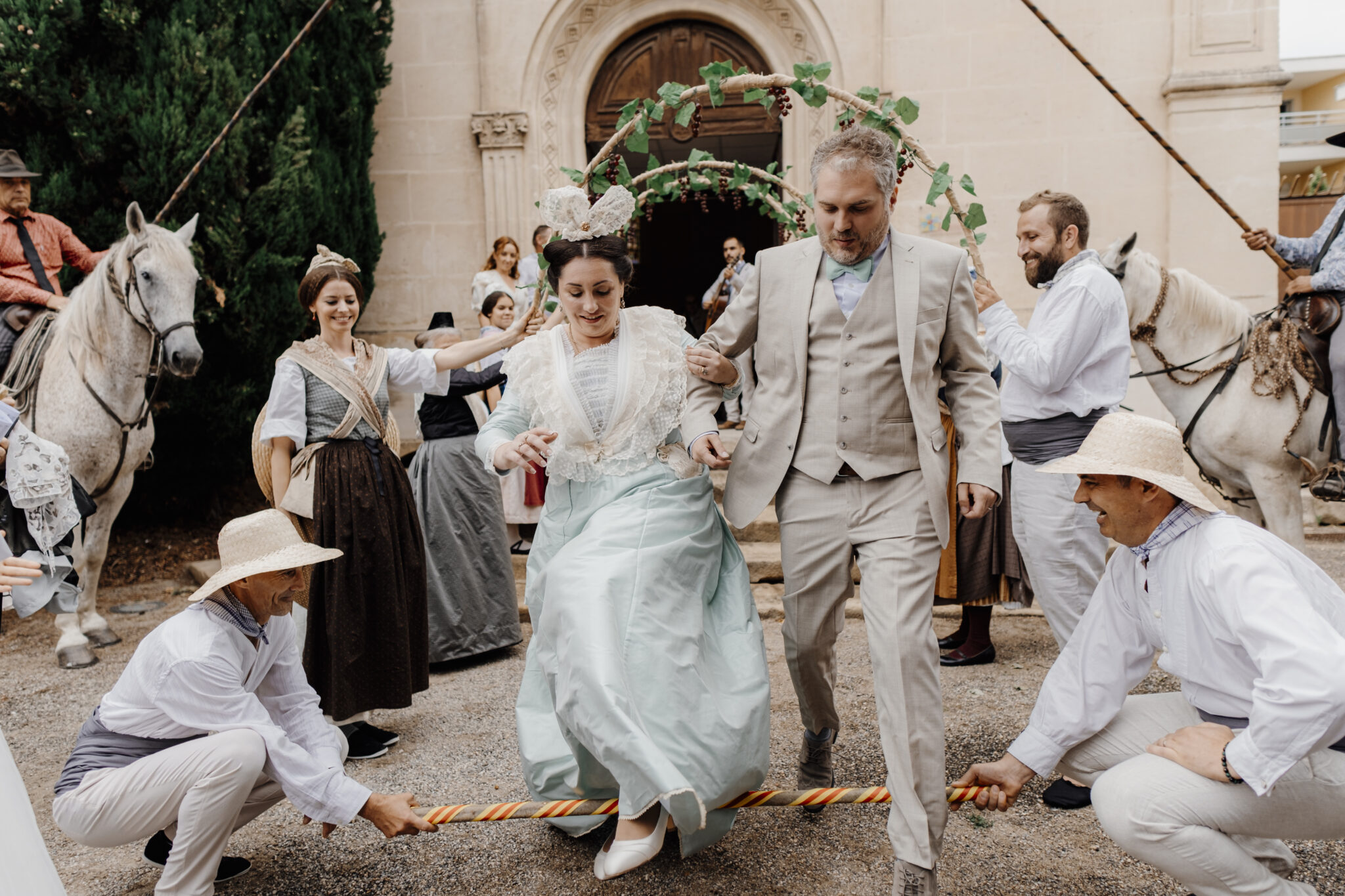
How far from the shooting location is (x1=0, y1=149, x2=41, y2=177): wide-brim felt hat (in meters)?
5.92

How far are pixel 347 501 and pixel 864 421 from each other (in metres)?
2.27

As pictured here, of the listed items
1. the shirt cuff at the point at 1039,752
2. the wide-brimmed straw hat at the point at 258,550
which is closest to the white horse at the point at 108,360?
the wide-brimmed straw hat at the point at 258,550

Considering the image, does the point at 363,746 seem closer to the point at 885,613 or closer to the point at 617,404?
the point at 617,404

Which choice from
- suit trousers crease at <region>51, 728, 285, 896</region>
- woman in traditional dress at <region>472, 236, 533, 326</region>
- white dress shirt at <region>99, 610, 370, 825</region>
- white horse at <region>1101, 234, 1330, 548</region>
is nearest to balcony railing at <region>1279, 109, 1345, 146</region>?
white horse at <region>1101, 234, 1330, 548</region>

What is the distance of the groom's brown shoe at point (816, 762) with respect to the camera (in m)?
3.22

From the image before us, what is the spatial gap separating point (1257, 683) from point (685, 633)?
1454 mm

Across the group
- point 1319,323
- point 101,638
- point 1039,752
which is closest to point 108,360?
point 101,638

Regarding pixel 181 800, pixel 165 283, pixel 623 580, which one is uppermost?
→ pixel 165 283

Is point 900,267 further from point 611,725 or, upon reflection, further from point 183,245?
point 183,245

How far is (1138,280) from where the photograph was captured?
4930mm

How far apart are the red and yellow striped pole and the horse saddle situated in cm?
343

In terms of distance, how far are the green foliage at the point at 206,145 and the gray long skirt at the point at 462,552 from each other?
9.13 ft

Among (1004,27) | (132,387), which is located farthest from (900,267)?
(1004,27)

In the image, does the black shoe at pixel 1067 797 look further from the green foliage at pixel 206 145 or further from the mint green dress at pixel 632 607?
the green foliage at pixel 206 145
